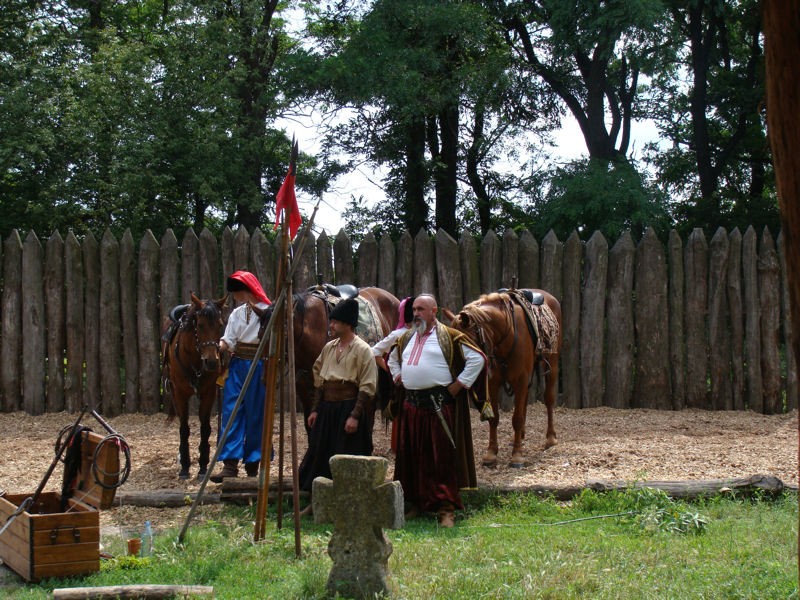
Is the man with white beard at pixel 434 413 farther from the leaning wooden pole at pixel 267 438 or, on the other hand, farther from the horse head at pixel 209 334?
the horse head at pixel 209 334

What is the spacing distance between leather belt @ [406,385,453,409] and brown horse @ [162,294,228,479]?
1.96 metres

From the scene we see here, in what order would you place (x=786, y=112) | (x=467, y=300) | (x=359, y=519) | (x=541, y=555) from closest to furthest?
(x=786, y=112) → (x=359, y=519) → (x=541, y=555) → (x=467, y=300)

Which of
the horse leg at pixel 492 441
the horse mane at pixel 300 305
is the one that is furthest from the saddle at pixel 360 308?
the horse leg at pixel 492 441

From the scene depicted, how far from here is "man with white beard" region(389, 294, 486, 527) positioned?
275 inches

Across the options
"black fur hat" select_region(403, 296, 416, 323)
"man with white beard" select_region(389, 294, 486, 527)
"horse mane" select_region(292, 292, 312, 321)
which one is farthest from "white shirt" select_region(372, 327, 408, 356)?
"horse mane" select_region(292, 292, 312, 321)

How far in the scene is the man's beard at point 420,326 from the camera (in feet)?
23.3

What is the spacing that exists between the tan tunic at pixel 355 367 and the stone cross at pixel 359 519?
1661 millimetres

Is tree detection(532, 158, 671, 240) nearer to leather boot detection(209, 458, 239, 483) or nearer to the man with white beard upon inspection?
the man with white beard

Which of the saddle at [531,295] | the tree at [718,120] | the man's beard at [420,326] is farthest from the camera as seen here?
the tree at [718,120]

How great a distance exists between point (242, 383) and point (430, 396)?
1.96m

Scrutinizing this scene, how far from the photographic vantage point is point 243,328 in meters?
8.13

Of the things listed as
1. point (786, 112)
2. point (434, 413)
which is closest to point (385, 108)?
point (434, 413)

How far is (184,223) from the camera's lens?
675 inches

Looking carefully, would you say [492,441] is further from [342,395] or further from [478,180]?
[478,180]
